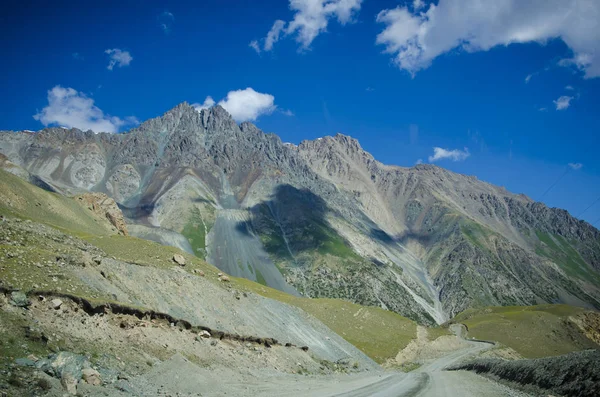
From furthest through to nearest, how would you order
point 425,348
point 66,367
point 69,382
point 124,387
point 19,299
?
point 425,348, point 19,299, point 124,387, point 66,367, point 69,382

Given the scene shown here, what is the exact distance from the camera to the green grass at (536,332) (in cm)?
9431

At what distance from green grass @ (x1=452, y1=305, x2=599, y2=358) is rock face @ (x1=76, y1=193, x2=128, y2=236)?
357 feet

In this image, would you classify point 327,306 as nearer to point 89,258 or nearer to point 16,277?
point 89,258

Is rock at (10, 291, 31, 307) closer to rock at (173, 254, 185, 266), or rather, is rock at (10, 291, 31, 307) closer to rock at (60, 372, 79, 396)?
rock at (60, 372, 79, 396)

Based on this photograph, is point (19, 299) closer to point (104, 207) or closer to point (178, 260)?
point (178, 260)

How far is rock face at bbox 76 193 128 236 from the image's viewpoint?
340ft

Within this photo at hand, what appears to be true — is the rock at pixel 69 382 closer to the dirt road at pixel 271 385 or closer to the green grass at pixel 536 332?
the dirt road at pixel 271 385

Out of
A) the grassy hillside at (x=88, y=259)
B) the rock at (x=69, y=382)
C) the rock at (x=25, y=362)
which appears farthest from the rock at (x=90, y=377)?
the grassy hillside at (x=88, y=259)

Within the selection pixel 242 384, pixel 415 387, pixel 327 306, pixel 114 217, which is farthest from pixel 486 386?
pixel 114 217

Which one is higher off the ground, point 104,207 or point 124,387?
point 104,207

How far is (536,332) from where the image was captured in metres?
103

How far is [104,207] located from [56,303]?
9946 centimetres

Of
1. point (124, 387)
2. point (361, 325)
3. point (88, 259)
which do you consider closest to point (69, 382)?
point (124, 387)

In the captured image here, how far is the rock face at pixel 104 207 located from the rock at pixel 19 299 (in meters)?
91.2
